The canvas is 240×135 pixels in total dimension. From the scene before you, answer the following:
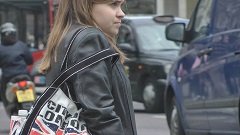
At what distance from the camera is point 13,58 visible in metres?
12.3

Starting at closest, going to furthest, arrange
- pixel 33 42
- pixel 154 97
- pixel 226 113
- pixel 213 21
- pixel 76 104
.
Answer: pixel 76 104
pixel 226 113
pixel 213 21
pixel 154 97
pixel 33 42

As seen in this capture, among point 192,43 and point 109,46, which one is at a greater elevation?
point 109,46

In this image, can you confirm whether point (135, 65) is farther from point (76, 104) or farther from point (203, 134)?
point (76, 104)

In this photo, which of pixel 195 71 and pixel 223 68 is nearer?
pixel 223 68

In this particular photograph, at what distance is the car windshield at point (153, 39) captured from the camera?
15.8 metres

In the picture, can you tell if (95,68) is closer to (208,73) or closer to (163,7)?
(208,73)

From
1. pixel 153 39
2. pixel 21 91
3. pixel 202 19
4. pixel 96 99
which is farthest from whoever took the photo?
pixel 153 39

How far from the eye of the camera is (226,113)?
24.0ft

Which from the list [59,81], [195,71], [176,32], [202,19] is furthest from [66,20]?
[176,32]

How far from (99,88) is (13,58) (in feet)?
30.8

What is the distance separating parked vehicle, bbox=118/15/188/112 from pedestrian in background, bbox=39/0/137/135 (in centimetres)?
1173

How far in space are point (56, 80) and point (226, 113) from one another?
4.37m

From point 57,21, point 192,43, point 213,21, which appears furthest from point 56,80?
point 192,43

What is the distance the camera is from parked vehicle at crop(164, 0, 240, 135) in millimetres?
7164
